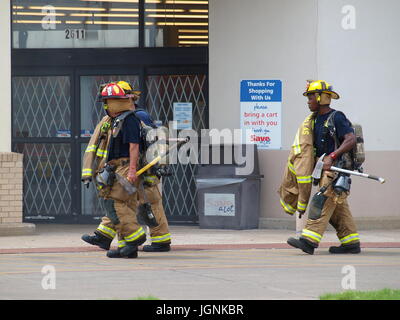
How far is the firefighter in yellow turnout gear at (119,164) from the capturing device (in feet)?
40.3

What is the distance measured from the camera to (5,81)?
596 inches

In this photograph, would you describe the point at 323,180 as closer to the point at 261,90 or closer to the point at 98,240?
the point at 98,240

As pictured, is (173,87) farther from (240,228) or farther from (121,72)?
(240,228)

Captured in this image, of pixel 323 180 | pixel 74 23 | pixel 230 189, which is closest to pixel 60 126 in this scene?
pixel 74 23

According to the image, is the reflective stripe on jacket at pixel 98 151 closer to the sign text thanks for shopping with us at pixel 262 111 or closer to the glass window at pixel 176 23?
the sign text thanks for shopping with us at pixel 262 111

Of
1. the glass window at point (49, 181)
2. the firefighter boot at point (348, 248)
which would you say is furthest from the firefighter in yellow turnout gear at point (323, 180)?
the glass window at point (49, 181)

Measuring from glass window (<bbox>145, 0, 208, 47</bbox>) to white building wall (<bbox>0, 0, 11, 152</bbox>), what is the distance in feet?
9.52

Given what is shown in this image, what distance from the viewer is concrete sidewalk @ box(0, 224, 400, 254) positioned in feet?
45.9

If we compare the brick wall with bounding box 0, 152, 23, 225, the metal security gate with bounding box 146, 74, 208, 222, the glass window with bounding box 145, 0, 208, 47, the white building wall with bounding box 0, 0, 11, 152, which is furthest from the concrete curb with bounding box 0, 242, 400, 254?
the glass window with bounding box 145, 0, 208, 47

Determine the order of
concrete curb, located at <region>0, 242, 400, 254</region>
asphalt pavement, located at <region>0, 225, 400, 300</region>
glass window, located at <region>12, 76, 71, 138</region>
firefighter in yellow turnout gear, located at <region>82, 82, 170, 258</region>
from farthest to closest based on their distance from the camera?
glass window, located at <region>12, 76, 71, 138</region> → concrete curb, located at <region>0, 242, 400, 254</region> → firefighter in yellow turnout gear, located at <region>82, 82, 170, 258</region> → asphalt pavement, located at <region>0, 225, 400, 300</region>

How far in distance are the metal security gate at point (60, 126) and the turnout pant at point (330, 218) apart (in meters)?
5.19

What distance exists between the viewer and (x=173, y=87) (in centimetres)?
1739

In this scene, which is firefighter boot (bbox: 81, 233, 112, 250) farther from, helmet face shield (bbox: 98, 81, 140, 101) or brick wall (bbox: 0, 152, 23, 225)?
brick wall (bbox: 0, 152, 23, 225)
